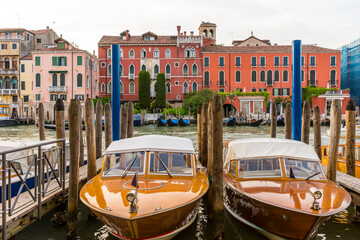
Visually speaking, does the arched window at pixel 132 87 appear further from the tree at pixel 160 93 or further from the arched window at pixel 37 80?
the arched window at pixel 37 80

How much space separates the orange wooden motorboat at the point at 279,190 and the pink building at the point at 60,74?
32808mm

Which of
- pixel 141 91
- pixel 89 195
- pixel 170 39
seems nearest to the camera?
pixel 89 195

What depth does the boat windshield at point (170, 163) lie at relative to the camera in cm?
602

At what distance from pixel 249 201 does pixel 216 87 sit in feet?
111

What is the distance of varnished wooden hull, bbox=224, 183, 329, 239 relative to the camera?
4.99 meters

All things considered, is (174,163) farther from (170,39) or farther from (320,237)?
(170,39)

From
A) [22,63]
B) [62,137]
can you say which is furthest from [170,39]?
[62,137]

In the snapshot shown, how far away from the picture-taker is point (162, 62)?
129 feet

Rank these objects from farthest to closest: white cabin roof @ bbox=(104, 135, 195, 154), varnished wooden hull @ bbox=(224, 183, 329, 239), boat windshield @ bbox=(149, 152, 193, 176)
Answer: white cabin roof @ bbox=(104, 135, 195, 154), boat windshield @ bbox=(149, 152, 193, 176), varnished wooden hull @ bbox=(224, 183, 329, 239)

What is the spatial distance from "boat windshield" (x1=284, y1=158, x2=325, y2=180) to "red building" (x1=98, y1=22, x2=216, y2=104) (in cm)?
3312

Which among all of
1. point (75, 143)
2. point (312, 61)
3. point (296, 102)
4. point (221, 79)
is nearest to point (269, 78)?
point (312, 61)

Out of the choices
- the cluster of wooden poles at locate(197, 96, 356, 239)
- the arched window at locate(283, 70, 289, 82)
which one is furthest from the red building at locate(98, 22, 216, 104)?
the cluster of wooden poles at locate(197, 96, 356, 239)

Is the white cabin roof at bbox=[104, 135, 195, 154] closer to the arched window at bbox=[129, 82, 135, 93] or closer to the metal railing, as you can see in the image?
the metal railing

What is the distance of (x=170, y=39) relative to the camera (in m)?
40.0
